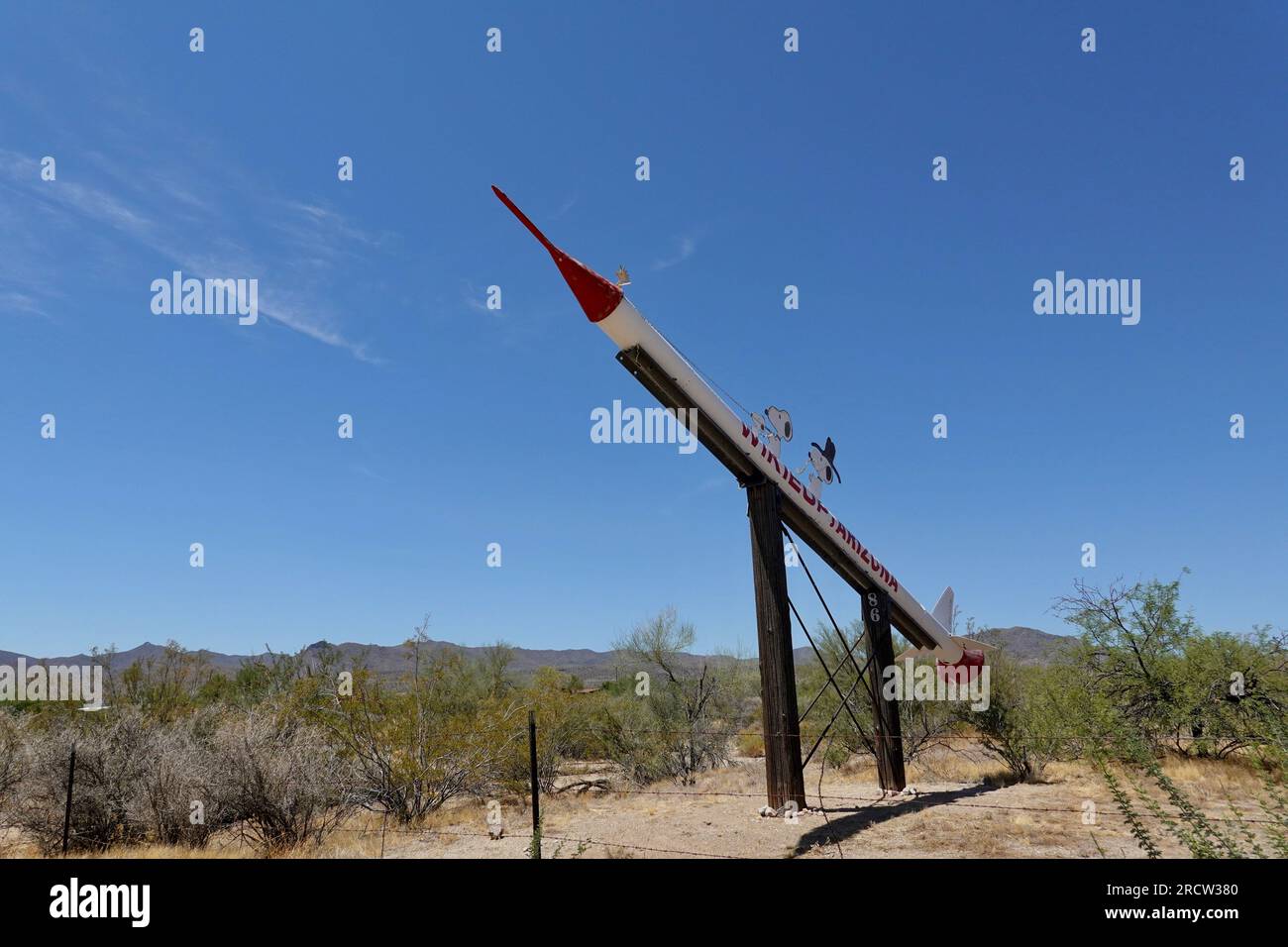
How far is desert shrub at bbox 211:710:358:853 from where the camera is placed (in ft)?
34.1

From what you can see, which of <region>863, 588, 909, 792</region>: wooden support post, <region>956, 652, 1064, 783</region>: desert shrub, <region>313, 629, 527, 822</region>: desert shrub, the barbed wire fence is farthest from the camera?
<region>956, 652, 1064, 783</region>: desert shrub

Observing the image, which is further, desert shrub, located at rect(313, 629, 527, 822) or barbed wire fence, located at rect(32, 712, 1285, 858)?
desert shrub, located at rect(313, 629, 527, 822)

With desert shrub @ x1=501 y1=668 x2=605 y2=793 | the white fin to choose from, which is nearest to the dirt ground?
desert shrub @ x1=501 y1=668 x2=605 y2=793

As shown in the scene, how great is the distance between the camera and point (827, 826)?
10.7 metres

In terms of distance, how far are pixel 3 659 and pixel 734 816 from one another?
152 metres

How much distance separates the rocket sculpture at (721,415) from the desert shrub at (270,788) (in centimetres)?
755

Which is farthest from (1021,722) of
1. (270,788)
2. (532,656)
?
(532,656)

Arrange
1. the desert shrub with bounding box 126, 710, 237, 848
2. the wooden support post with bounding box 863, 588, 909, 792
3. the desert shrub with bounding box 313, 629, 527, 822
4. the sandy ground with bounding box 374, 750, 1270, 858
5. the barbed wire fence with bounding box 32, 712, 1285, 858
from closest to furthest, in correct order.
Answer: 1. the barbed wire fence with bounding box 32, 712, 1285, 858
2. the sandy ground with bounding box 374, 750, 1270, 858
3. the desert shrub with bounding box 126, 710, 237, 848
4. the desert shrub with bounding box 313, 629, 527, 822
5. the wooden support post with bounding box 863, 588, 909, 792

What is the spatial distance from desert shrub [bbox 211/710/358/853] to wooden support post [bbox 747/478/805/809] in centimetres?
654

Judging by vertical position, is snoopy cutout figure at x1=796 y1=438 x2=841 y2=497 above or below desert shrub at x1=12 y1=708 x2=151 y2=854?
above

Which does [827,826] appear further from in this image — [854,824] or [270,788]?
[270,788]

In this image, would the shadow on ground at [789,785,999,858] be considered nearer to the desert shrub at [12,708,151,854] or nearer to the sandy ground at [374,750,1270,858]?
the sandy ground at [374,750,1270,858]

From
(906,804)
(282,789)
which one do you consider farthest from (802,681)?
(282,789)

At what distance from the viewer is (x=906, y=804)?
1266 centimetres
